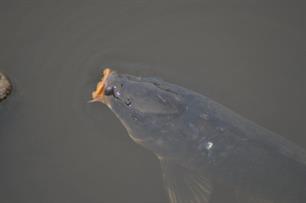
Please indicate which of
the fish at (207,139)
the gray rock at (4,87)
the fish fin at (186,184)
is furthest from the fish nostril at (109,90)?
the gray rock at (4,87)

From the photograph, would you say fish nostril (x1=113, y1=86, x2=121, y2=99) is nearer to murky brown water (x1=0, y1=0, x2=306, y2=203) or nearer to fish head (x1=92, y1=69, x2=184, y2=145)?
fish head (x1=92, y1=69, x2=184, y2=145)

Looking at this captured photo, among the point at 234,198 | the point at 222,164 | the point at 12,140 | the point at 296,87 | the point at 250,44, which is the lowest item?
the point at 234,198

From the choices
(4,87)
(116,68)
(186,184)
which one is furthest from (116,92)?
(4,87)

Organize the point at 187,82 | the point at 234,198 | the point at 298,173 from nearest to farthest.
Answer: the point at 298,173 → the point at 234,198 → the point at 187,82

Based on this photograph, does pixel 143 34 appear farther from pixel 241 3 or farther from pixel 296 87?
pixel 296 87

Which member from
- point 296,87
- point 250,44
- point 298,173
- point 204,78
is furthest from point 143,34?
point 298,173

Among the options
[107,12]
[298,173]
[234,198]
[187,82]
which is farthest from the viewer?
[107,12]
